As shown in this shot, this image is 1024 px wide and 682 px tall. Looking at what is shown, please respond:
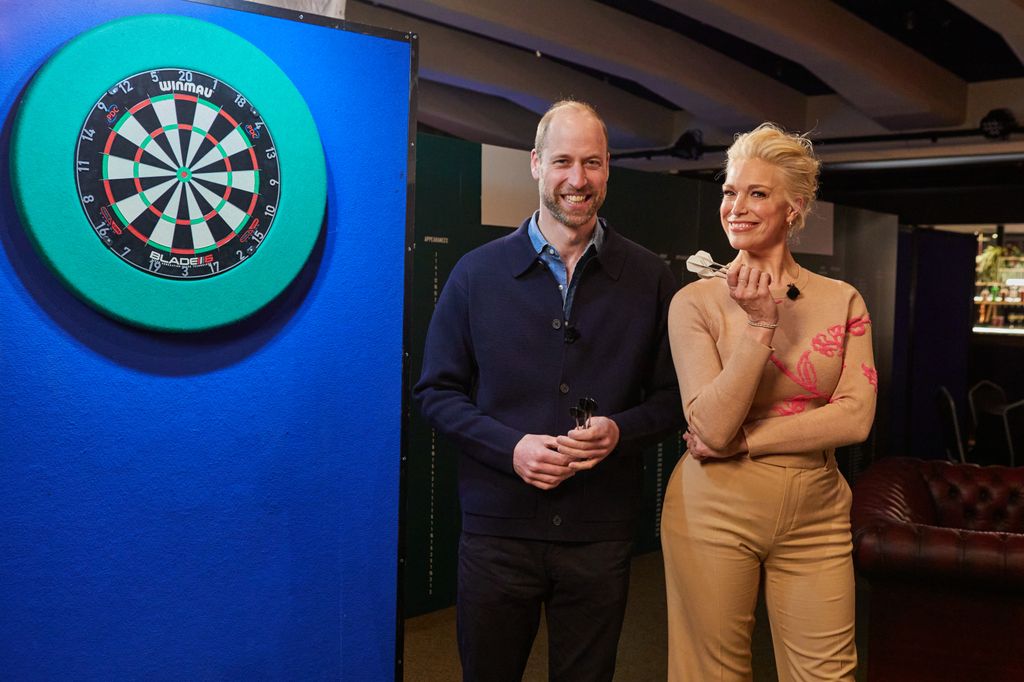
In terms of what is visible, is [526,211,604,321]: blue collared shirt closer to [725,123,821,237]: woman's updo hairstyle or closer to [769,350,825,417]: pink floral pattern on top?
[725,123,821,237]: woman's updo hairstyle

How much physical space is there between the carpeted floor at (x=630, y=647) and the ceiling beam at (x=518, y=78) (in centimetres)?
408

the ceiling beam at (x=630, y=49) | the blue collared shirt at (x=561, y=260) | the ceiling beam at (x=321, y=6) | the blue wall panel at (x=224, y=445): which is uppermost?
the ceiling beam at (x=630, y=49)

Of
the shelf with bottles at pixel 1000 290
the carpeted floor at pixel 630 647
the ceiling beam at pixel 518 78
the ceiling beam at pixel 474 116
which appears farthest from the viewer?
the shelf with bottles at pixel 1000 290

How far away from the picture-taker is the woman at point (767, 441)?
6.15ft

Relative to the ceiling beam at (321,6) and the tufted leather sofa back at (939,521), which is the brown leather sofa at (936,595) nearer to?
the tufted leather sofa back at (939,521)

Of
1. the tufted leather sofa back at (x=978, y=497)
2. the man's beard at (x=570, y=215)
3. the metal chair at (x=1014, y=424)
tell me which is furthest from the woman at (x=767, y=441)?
the metal chair at (x=1014, y=424)

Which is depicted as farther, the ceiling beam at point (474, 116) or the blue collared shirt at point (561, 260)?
the ceiling beam at point (474, 116)

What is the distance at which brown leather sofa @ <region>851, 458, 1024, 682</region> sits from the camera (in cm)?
288

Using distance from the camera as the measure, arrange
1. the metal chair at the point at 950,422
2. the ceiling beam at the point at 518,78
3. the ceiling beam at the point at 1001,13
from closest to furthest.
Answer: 1. the ceiling beam at the point at 1001,13
2. the metal chair at the point at 950,422
3. the ceiling beam at the point at 518,78

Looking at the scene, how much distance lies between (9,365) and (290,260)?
0.58 m

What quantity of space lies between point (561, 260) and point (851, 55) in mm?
6051

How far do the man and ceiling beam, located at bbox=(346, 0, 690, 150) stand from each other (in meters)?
5.11

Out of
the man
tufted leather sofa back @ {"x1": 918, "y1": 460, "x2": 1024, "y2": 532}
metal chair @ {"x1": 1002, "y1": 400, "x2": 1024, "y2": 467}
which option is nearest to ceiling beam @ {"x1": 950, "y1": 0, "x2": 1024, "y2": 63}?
metal chair @ {"x1": 1002, "y1": 400, "x2": 1024, "y2": 467}

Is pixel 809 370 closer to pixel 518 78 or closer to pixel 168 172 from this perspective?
pixel 168 172
